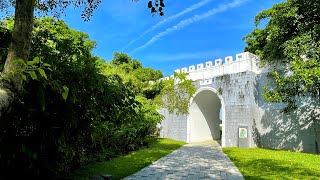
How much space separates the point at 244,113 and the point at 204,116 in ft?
14.7

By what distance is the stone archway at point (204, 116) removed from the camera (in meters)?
16.1

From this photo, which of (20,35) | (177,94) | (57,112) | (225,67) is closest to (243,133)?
(225,67)

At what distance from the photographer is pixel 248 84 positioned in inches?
516

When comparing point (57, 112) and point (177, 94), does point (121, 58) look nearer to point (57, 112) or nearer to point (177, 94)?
point (177, 94)

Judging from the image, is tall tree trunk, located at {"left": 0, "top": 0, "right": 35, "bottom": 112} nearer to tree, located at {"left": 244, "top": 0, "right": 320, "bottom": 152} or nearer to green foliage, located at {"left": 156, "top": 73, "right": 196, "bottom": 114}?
tree, located at {"left": 244, "top": 0, "right": 320, "bottom": 152}

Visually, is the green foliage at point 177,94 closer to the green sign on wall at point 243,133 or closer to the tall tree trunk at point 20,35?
the green sign on wall at point 243,133

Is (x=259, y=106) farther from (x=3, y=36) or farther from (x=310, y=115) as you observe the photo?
(x=3, y=36)

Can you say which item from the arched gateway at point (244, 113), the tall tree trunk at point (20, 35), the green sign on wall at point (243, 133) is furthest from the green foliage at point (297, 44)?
the tall tree trunk at point (20, 35)

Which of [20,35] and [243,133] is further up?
[20,35]

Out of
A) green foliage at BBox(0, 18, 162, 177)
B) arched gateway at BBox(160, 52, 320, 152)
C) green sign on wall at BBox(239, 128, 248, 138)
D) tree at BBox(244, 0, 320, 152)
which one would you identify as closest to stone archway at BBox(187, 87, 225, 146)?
arched gateway at BBox(160, 52, 320, 152)

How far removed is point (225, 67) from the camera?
14391mm

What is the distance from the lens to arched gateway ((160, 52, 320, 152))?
11695 millimetres

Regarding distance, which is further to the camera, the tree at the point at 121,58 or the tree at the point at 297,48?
the tree at the point at 121,58

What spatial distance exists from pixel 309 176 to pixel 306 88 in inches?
199
